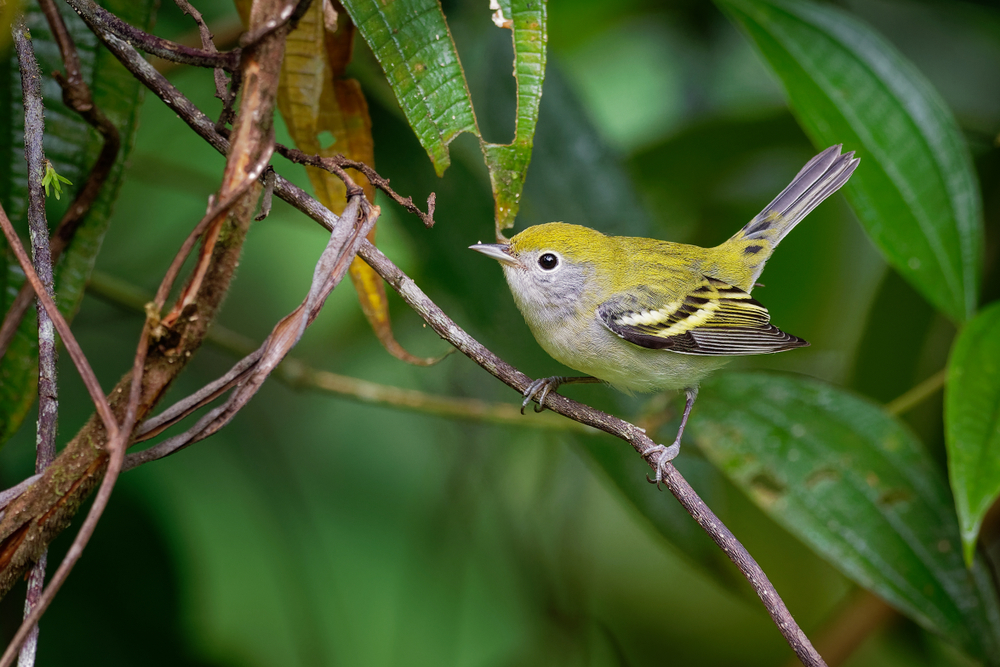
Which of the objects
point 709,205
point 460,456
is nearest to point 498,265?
point 460,456

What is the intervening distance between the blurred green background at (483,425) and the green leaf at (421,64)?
928mm

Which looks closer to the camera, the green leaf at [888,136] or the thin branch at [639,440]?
the thin branch at [639,440]

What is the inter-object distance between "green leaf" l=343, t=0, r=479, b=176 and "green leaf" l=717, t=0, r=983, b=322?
46.7 inches

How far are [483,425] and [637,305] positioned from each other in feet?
3.06

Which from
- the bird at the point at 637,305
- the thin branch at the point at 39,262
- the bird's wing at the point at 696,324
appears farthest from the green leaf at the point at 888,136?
the thin branch at the point at 39,262

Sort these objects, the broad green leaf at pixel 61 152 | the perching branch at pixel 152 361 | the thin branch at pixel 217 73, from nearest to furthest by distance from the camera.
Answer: the perching branch at pixel 152 361
the thin branch at pixel 217 73
the broad green leaf at pixel 61 152

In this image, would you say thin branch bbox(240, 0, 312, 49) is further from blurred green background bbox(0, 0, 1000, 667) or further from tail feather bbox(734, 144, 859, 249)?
tail feather bbox(734, 144, 859, 249)

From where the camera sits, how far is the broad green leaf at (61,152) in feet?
4.80

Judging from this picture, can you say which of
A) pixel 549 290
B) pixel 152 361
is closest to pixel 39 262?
pixel 152 361

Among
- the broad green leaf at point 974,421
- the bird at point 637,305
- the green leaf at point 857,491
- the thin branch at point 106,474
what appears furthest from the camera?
the bird at point 637,305

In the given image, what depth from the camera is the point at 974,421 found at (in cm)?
179

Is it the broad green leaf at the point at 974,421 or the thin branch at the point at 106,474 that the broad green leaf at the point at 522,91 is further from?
the broad green leaf at the point at 974,421

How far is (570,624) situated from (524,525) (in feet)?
1.44

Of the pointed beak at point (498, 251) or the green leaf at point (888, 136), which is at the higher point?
the green leaf at point (888, 136)
